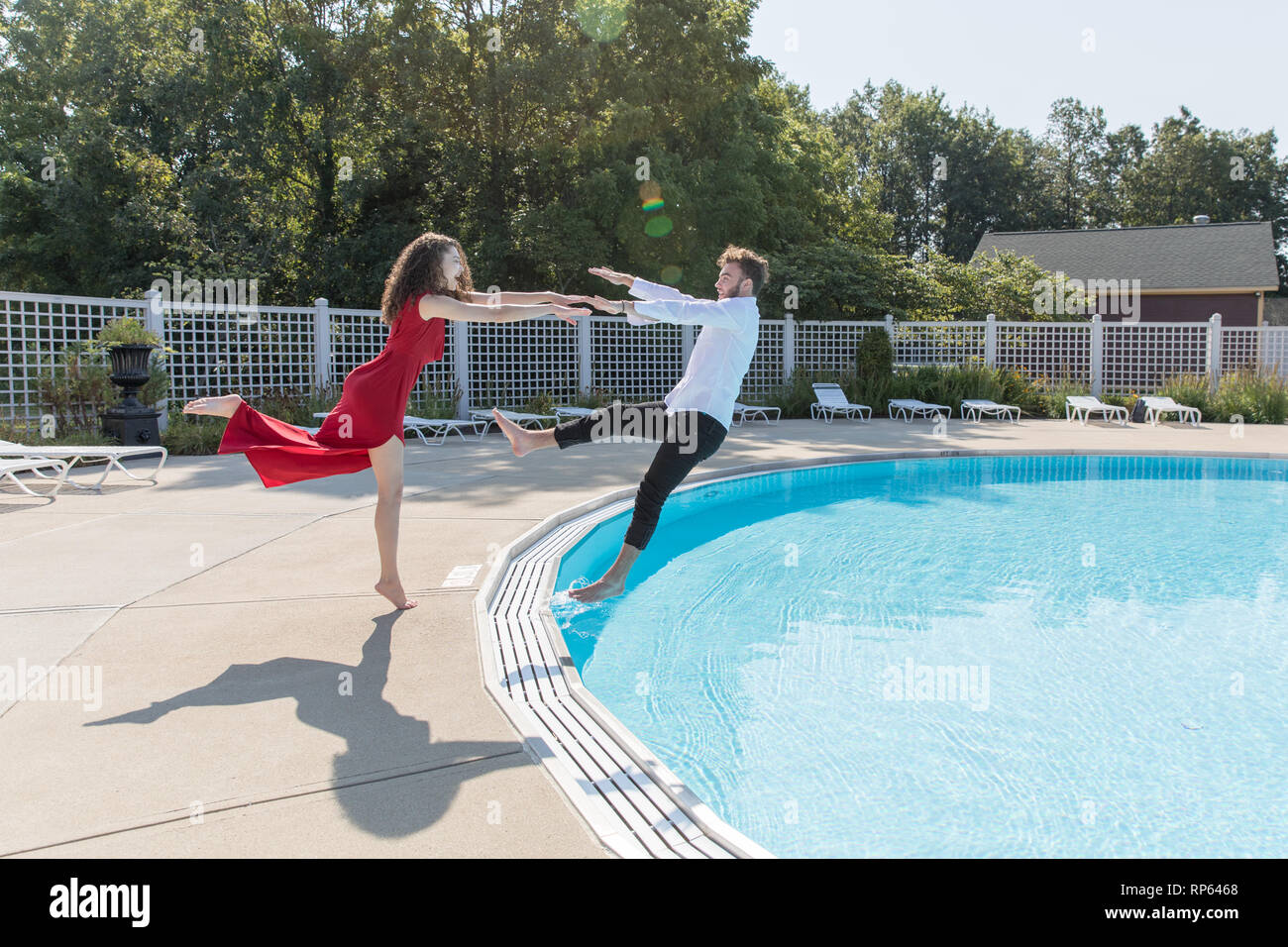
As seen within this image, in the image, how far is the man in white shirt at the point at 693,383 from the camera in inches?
171

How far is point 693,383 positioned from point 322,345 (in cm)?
1151

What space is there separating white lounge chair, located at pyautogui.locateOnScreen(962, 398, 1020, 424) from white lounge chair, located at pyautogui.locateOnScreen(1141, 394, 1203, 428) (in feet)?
7.34

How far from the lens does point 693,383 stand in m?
4.50

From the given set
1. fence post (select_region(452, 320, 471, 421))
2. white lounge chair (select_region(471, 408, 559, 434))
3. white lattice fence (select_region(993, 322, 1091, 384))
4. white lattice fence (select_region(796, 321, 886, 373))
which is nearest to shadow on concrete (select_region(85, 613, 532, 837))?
white lounge chair (select_region(471, 408, 559, 434))

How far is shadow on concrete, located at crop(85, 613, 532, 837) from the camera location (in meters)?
2.40

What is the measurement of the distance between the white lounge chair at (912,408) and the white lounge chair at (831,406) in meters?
0.54

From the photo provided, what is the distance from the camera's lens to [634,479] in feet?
29.4

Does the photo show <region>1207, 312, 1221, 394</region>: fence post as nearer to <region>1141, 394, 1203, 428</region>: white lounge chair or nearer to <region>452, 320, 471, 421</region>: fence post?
<region>1141, 394, 1203, 428</region>: white lounge chair

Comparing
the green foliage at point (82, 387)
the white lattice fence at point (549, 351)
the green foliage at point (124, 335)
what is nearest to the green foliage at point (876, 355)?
the white lattice fence at point (549, 351)

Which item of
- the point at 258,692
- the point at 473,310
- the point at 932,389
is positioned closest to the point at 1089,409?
the point at 932,389

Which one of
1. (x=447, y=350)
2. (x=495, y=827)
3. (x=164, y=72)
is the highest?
(x=164, y=72)

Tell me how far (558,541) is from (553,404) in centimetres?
1006

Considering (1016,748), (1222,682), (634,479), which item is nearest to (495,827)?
(1016,748)

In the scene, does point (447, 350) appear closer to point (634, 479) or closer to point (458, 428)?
point (458, 428)
